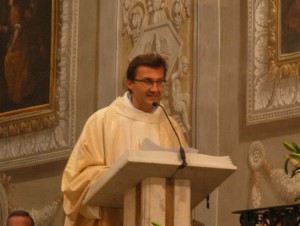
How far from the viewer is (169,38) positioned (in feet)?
33.9

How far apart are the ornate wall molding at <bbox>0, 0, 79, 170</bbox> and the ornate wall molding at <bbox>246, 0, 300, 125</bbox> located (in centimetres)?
286

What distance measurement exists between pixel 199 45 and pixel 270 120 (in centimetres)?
131

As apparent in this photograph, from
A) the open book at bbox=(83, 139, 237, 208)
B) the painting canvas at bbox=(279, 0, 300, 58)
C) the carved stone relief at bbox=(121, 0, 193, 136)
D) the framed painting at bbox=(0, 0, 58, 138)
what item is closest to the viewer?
the open book at bbox=(83, 139, 237, 208)

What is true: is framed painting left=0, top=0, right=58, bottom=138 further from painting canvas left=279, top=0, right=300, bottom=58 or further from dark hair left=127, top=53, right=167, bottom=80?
dark hair left=127, top=53, right=167, bottom=80

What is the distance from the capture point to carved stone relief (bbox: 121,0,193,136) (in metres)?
10.0

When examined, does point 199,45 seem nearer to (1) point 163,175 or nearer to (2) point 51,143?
(2) point 51,143

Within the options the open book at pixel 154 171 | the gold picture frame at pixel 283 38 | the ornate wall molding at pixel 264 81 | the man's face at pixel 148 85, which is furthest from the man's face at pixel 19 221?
the gold picture frame at pixel 283 38

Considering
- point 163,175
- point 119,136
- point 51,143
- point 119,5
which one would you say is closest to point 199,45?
point 119,5

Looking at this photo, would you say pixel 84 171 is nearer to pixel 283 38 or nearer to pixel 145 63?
pixel 145 63

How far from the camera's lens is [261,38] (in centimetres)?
931

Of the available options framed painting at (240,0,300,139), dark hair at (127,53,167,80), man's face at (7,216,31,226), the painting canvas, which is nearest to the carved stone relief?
framed painting at (240,0,300,139)

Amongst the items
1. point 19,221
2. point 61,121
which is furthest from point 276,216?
point 61,121

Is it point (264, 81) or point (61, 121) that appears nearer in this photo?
point (264, 81)

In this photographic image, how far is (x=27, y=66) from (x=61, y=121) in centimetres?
108
